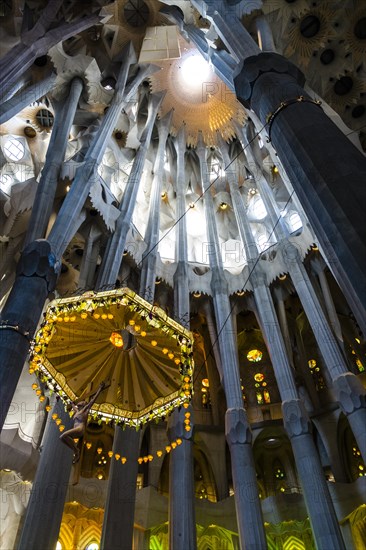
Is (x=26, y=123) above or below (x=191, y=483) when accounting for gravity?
above

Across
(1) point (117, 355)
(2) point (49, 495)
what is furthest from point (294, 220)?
(2) point (49, 495)

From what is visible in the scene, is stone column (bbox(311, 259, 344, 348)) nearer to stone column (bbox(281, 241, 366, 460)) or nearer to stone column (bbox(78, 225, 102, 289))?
stone column (bbox(281, 241, 366, 460))

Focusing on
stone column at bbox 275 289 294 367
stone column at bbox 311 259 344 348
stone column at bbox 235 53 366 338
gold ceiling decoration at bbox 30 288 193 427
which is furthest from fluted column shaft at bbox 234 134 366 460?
stone column at bbox 235 53 366 338

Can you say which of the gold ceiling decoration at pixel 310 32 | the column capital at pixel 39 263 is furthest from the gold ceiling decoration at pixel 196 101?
the column capital at pixel 39 263

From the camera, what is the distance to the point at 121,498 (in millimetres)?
11367

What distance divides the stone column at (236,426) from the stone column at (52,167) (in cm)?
814

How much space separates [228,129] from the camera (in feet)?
77.6

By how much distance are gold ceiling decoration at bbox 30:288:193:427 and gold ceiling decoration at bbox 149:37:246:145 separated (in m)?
15.9

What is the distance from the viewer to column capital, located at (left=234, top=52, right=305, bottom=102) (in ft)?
30.2

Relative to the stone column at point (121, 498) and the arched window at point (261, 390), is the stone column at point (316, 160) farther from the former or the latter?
the arched window at point (261, 390)

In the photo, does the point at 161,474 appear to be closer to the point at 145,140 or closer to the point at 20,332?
the point at 20,332

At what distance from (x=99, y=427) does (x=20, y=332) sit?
12069 mm

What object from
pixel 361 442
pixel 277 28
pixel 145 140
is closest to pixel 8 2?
pixel 145 140

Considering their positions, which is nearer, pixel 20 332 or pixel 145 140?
pixel 20 332
